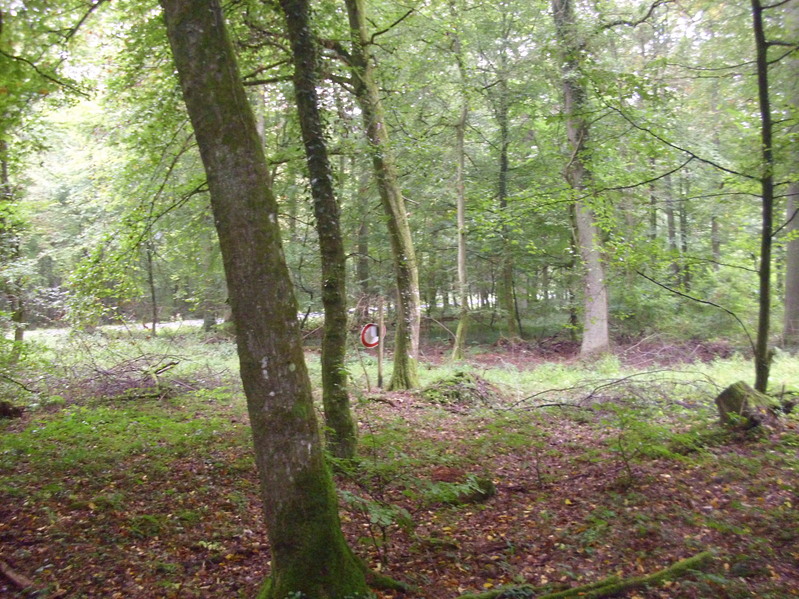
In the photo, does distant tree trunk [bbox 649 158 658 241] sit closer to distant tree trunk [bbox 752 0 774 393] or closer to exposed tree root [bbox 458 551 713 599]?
distant tree trunk [bbox 752 0 774 393]

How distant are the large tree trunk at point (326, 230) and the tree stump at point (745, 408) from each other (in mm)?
4769

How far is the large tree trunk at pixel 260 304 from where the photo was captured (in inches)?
134

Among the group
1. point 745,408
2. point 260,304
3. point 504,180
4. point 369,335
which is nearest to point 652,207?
point 504,180

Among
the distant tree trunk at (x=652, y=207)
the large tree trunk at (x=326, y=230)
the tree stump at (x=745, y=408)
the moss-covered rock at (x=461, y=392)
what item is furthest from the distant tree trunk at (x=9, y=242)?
the distant tree trunk at (x=652, y=207)

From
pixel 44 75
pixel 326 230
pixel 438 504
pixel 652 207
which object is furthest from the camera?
pixel 652 207

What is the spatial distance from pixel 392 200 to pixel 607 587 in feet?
26.3

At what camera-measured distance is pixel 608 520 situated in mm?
5148

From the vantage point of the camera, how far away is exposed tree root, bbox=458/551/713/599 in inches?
149

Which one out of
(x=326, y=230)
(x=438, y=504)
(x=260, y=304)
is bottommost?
(x=438, y=504)

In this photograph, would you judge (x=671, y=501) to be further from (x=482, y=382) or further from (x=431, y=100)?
(x=431, y=100)

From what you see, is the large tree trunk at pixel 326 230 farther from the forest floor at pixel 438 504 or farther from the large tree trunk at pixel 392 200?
the large tree trunk at pixel 392 200

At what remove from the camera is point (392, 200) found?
34.7ft

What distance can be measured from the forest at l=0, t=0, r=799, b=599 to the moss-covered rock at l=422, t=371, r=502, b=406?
0.50 ft

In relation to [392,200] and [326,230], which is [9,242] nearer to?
[392,200]
